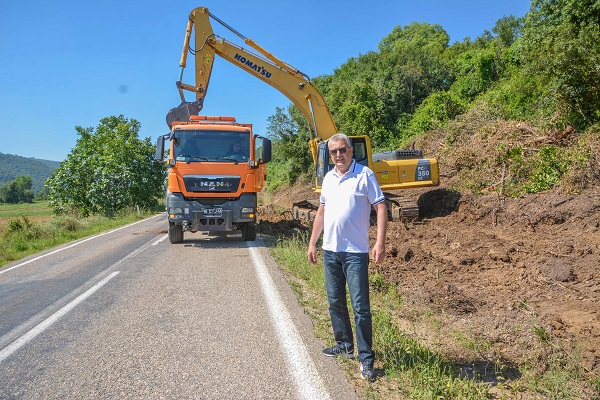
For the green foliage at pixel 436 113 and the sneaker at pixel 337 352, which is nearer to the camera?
the sneaker at pixel 337 352

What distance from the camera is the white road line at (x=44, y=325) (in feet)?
15.4

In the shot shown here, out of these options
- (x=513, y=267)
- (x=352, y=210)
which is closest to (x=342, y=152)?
(x=352, y=210)

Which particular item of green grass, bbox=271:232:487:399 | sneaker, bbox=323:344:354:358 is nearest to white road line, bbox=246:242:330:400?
sneaker, bbox=323:344:354:358

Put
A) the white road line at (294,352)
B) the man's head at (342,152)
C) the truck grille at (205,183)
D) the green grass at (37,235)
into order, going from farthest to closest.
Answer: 1. the green grass at (37,235)
2. the truck grille at (205,183)
3. the man's head at (342,152)
4. the white road line at (294,352)

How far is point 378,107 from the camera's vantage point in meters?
31.7

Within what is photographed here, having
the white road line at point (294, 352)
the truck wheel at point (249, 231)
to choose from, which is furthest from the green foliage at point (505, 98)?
the white road line at point (294, 352)

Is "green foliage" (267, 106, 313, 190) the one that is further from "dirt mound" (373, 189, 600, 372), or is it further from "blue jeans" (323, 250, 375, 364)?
"blue jeans" (323, 250, 375, 364)

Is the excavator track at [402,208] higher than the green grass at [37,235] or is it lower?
higher

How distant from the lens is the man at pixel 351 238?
12.6 feet

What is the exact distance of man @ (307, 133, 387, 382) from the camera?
3.84 metres

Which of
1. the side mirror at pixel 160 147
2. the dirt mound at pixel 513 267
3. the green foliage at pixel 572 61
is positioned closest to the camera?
the dirt mound at pixel 513 267

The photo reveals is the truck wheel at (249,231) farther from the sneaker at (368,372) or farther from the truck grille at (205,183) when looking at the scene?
the sneaker at (368,372)

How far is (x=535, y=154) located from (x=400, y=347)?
11.9 meters

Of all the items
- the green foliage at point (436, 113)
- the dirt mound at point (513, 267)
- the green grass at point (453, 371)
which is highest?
the green foliage at point (436, 113)
